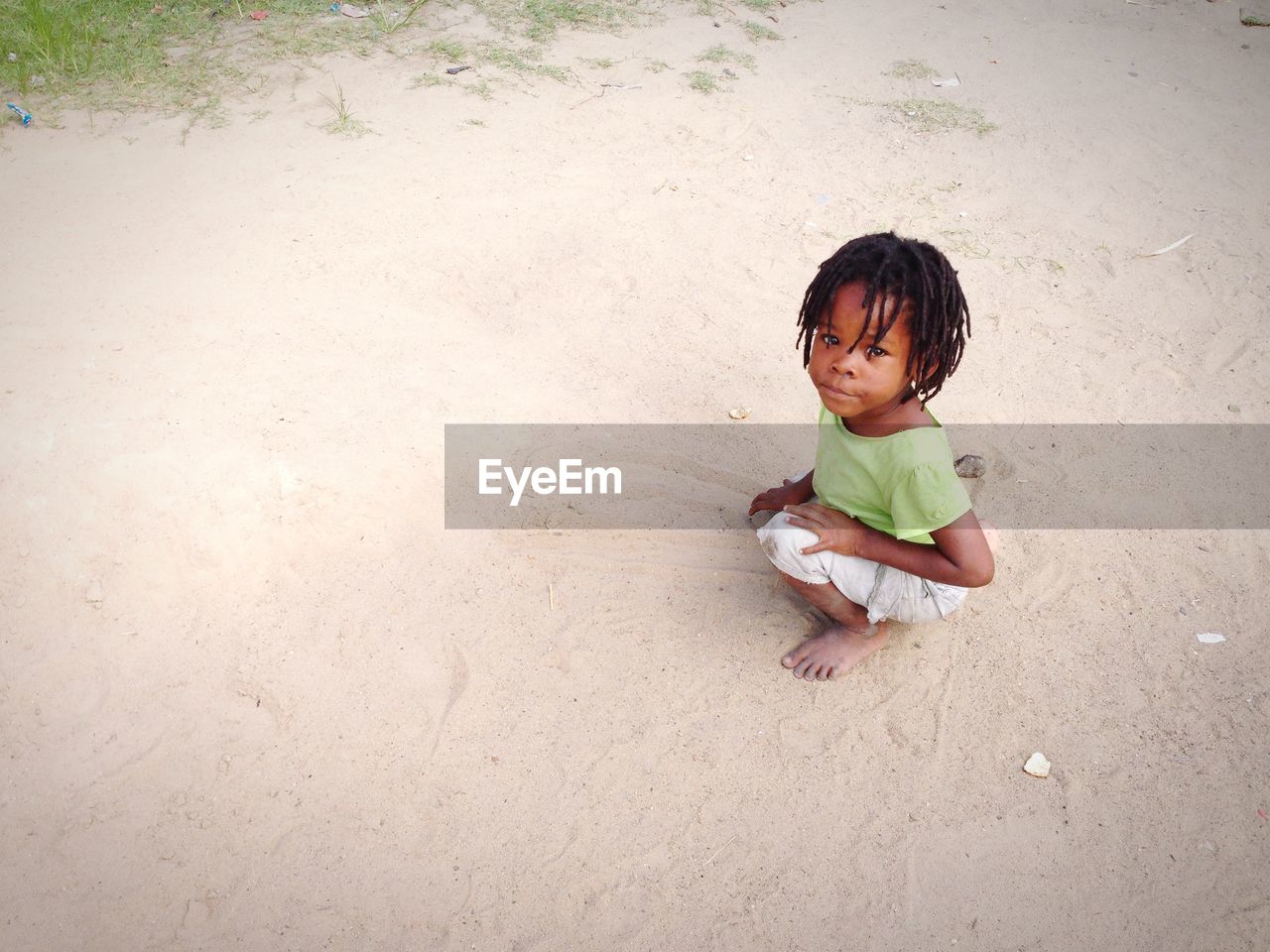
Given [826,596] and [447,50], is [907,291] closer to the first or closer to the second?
[826,596]

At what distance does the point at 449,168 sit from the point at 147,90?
178 centimetres

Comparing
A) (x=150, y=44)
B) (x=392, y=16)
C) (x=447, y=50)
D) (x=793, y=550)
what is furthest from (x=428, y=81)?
(x=793, y=550)

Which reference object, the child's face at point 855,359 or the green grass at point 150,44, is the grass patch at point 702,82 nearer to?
the green grass at point 150,44

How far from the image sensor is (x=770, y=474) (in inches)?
109

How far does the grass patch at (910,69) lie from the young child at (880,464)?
3.43 m

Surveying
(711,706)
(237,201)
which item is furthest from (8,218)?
(711,706)

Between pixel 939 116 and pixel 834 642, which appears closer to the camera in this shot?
pixel 834 642

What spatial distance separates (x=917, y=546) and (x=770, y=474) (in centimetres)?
89

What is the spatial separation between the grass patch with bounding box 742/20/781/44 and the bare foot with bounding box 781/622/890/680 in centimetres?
402

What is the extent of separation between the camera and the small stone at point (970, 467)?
2.72 m

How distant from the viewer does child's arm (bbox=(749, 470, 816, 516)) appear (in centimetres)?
235

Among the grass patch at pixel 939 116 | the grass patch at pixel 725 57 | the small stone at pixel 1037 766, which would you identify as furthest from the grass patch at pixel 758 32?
the small stone at pixel 1037 766

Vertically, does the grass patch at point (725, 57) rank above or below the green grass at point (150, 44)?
above

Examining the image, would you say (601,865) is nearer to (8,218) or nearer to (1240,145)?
(8,218)
